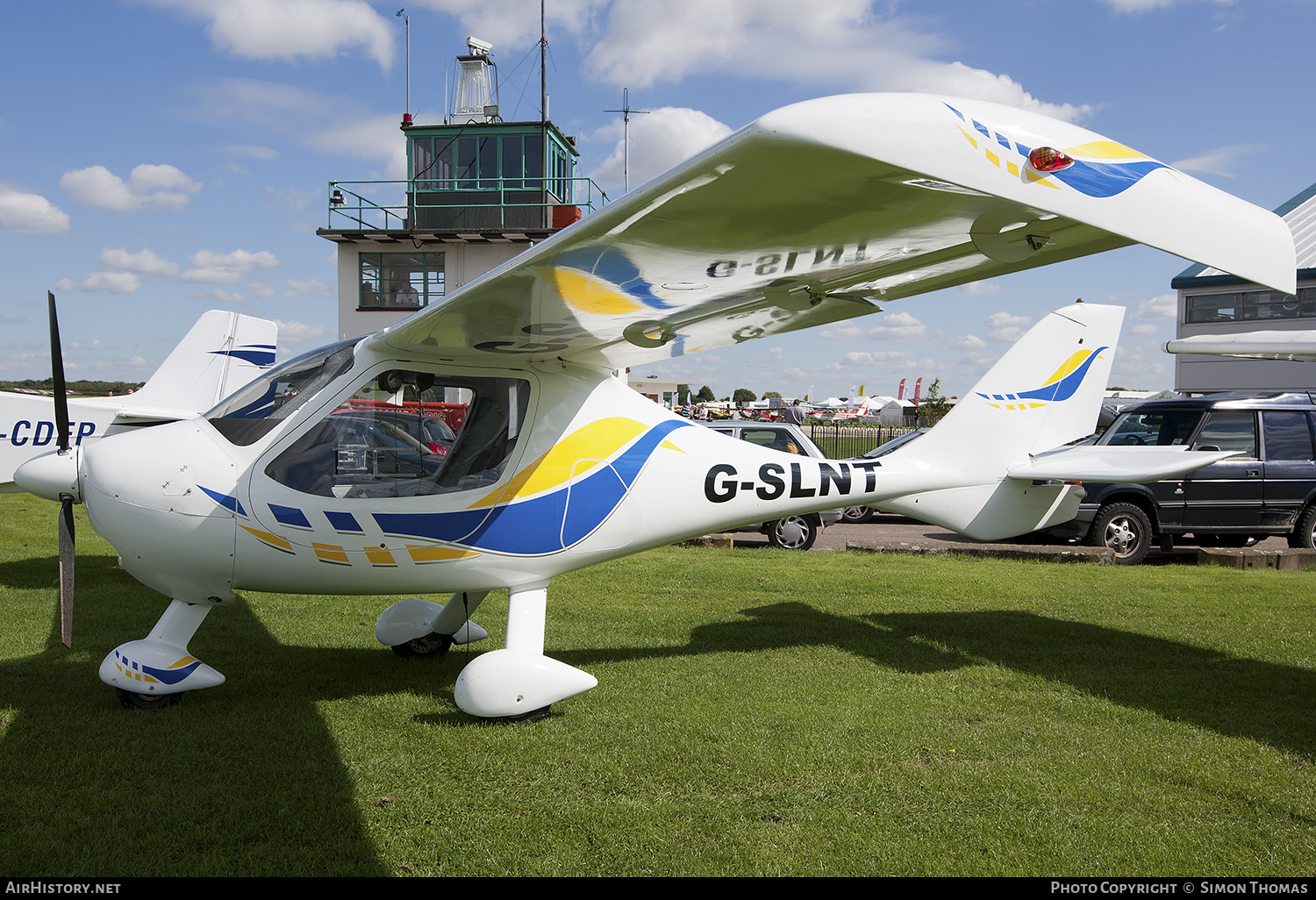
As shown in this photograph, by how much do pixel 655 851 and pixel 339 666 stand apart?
3.32m

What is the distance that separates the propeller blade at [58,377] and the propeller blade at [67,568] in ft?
1.24

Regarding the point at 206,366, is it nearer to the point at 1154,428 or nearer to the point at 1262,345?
the point at 1262,345

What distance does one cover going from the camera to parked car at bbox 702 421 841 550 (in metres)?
10.8

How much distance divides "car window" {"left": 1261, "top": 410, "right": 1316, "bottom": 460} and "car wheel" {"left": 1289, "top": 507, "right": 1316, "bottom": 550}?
2.43 feet

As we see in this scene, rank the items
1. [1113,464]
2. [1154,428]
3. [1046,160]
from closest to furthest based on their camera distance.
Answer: [1046,160]
[1113,464]
[1154,428]

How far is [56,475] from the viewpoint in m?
4.48

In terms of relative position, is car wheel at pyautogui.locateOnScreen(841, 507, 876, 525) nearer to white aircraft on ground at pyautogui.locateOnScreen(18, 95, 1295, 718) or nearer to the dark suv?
the dark suv

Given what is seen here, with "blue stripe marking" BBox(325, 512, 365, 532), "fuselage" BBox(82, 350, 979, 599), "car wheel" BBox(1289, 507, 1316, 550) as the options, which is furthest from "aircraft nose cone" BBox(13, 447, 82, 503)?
"car wheel" BBox(1289, 507, 1316, 550)

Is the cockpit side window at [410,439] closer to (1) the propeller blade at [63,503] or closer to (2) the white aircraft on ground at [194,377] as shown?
(1) the propeller blade at [63,503]

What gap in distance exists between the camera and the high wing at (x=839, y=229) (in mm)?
2234

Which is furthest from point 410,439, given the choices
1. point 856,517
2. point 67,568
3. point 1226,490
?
point 856,517

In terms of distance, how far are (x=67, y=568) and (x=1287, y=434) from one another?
1306 cm
